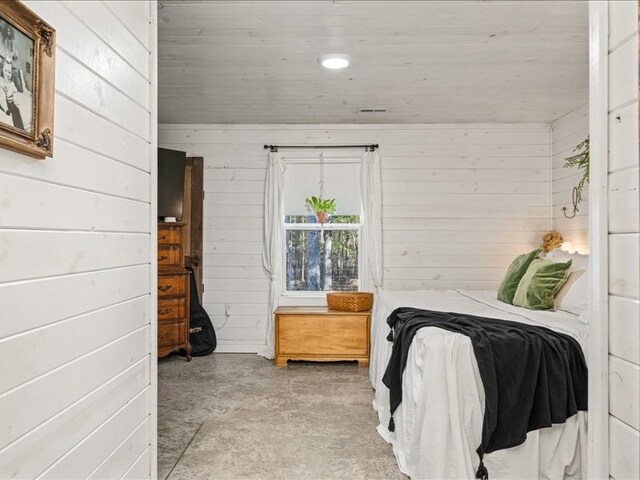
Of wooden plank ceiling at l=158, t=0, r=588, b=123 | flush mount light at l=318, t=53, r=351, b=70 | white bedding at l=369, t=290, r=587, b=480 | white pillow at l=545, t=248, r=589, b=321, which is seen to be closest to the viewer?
white bedding at l=369, t=290, r=587, b=480

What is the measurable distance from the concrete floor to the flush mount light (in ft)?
8.06

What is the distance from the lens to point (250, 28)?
8.74 ft

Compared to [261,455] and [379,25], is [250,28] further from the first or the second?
[261,455]

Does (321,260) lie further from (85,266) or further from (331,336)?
(85,266)

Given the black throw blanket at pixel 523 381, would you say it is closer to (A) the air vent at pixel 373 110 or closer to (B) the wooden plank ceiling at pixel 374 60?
(B) the wooden plank ceiling at pixel 374 60

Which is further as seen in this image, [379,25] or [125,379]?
[379,25]

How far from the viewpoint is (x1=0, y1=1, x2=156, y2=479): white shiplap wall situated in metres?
1.09

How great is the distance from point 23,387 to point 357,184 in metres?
4.04

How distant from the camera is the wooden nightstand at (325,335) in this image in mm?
4250

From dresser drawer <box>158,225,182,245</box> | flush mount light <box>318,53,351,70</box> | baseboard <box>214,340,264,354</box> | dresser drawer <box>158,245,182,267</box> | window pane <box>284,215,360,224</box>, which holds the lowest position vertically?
baseboard <box>214,340,264,354</box>

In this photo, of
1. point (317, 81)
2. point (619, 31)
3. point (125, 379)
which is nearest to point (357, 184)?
point (317, 81)

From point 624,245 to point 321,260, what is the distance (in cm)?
407

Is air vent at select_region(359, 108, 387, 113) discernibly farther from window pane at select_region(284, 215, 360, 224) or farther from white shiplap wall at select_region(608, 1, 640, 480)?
white shiplap wall at select_region(608, 1, 640, 480)

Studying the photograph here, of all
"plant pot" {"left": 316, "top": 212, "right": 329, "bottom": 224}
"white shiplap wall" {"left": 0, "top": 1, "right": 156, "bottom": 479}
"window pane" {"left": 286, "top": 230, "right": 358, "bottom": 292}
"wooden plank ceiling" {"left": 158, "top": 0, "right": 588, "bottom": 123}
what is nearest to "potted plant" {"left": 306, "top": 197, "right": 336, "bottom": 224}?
"plant pot" {"left": 316, "top": 212, "right": 329, "bottom": 224}
